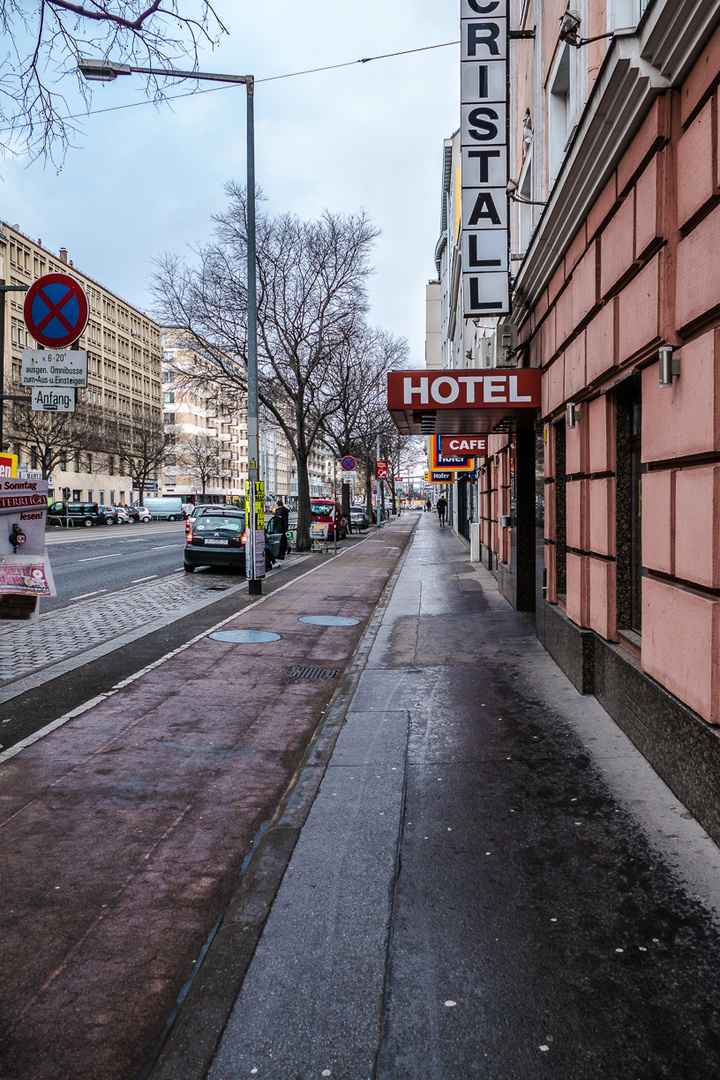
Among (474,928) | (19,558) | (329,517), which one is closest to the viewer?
(474,928)

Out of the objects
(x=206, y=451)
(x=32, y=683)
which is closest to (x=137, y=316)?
(x=206, y=451)

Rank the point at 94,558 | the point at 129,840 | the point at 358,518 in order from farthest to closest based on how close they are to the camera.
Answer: the point at 358,518, the point at 94,558, the point at 129,840

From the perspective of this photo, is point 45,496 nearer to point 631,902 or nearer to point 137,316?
point 631,902

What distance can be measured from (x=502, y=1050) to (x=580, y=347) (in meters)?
6.04

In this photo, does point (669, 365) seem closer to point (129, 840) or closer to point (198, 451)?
point (129, 840)

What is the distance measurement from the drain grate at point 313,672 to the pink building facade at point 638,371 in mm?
2465

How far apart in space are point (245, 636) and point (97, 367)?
74560 mm

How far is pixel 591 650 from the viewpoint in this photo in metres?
7.05

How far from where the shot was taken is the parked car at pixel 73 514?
2253 inches

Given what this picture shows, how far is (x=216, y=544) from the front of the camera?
1945cm

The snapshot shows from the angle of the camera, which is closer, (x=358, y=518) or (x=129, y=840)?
(x=129, y=840)

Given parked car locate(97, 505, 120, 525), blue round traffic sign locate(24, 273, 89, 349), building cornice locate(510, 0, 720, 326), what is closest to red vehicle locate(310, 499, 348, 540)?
blue round traffic sign locate(24, 273, 89, 349)

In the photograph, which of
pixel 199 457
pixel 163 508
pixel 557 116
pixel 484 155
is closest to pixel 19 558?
pixel 484 155

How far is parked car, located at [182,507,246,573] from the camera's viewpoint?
19438 mm
